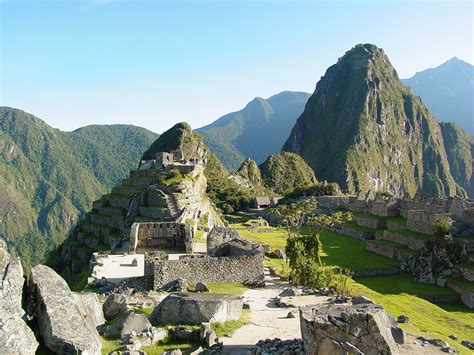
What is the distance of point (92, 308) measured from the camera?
14438mm

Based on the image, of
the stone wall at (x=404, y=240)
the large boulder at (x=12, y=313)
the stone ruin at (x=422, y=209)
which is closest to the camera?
the large boulder at (x=12, y=313)

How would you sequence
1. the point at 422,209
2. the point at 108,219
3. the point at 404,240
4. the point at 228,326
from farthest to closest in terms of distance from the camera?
the point at 422,209 → the point at 404,240 → the point at 108,219 → the point at 228,326

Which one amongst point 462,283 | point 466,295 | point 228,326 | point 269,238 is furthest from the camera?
point 269,238

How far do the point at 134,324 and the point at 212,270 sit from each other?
8132mm

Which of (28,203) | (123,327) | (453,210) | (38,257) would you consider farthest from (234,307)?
(28,203)

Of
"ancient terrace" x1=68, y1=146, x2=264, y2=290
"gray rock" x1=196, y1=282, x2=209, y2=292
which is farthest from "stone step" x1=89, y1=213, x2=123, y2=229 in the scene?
"gray rock" x1=196, y1=282, x2=209, y2=292

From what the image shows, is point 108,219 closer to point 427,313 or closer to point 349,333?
point 427,313

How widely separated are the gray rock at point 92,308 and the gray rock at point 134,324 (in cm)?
97

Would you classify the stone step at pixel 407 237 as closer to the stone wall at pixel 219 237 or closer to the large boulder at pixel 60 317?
the stone wall at pixel 219 237

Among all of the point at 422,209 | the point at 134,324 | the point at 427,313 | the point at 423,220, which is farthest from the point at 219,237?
the point at 422,209

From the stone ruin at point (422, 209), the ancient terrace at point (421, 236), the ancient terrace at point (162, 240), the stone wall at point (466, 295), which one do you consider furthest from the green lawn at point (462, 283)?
the ancient terrace at point (162, 240)

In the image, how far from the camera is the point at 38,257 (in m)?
123

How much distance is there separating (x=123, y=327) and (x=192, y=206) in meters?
31.1

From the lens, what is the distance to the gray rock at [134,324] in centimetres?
1346
